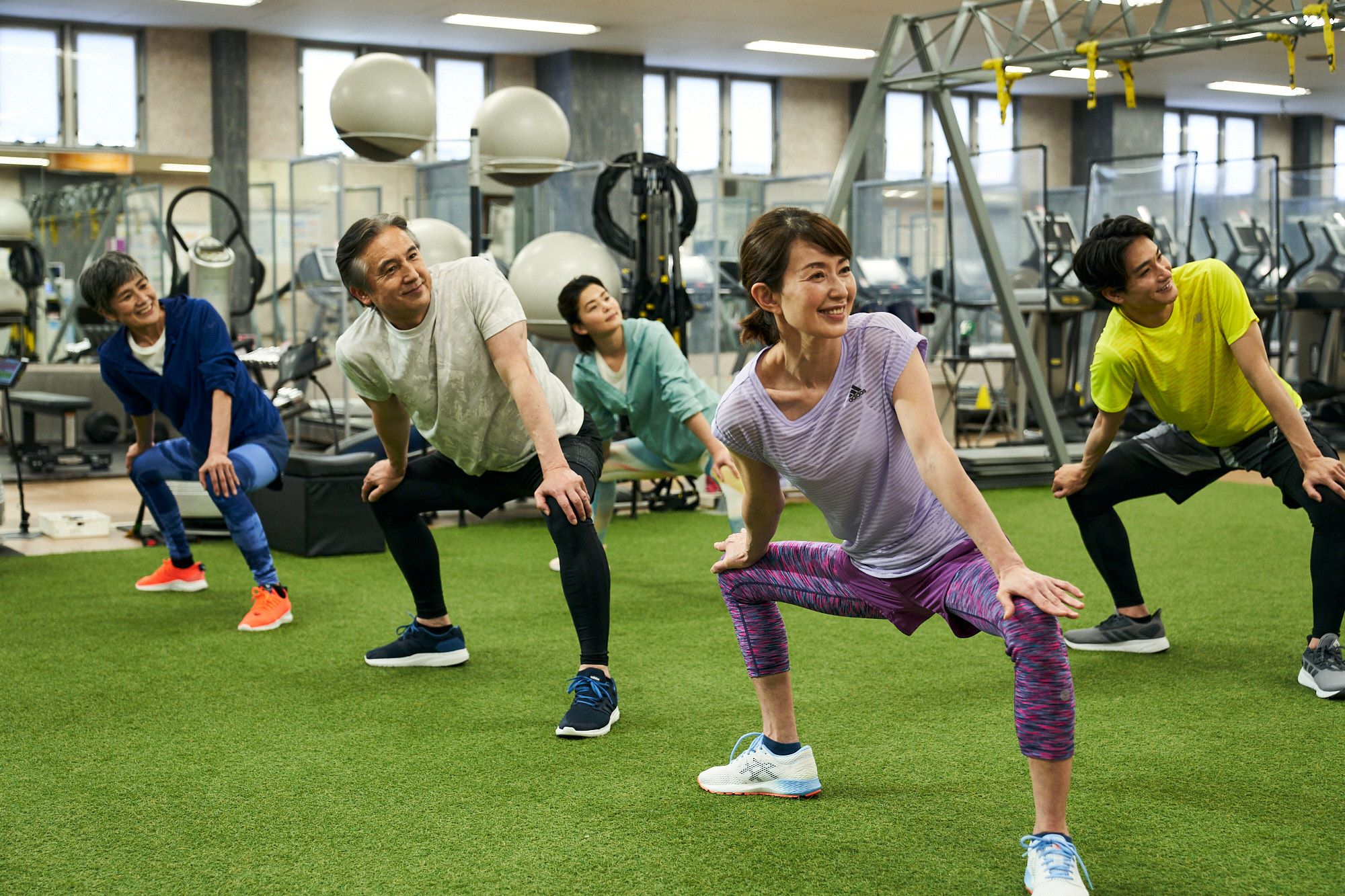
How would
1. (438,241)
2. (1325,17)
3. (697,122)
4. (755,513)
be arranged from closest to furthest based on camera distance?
(755,513), (1325,17), (438,241), (697,122)

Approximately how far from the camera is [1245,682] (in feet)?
11.4

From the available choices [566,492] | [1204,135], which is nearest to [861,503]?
[566,492]

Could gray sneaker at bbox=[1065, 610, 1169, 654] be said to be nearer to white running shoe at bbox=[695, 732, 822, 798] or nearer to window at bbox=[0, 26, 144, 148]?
white running shoe at bbox=[695, 732, 822, 798]

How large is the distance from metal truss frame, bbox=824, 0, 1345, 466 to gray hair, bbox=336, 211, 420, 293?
358 centimetres

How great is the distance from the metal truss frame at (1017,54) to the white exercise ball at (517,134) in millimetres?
1516

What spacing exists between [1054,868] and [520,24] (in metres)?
12.0

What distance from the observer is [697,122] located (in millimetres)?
15859

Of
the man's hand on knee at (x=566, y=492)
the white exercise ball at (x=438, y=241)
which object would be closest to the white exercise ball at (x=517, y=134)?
the white exercise ball at (x=438, y=241)

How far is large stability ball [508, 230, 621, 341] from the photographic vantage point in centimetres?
643

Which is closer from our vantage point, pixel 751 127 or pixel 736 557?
pixel 736 557

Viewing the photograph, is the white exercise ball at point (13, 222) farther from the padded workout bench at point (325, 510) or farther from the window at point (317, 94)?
the padded workout bench at point (325, 510)

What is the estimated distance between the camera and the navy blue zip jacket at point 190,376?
428 centimetres

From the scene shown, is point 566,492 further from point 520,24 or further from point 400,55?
point 400,55

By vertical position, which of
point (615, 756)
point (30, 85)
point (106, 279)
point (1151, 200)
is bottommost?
point (615, 756)
